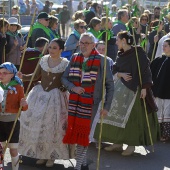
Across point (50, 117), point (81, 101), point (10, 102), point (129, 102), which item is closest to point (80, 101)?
point (81, 101)

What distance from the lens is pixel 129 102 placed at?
7652mm

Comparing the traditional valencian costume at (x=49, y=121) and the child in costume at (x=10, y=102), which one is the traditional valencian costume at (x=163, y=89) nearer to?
the traditional valencian costume at (x=49, y=121)

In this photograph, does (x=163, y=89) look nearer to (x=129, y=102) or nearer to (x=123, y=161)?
(x=129, y=102)

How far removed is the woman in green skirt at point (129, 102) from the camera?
24.6ft

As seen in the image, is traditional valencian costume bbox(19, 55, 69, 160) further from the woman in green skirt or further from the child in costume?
the woman in green skirt

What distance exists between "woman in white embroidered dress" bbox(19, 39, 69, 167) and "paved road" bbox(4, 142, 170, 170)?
229 mm

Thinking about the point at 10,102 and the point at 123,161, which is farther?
the point at 123,161

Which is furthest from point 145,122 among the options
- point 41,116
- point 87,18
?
point 87,18

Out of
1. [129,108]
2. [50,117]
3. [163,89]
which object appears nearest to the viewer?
[50,117]

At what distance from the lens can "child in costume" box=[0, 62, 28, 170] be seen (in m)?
6.03

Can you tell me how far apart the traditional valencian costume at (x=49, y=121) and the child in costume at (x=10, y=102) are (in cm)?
62

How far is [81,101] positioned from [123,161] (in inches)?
51.4

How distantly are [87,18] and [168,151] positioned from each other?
7.07 meters

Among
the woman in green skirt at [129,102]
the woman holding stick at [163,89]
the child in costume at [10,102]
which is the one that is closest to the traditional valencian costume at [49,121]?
the child in costume at [10,102]
